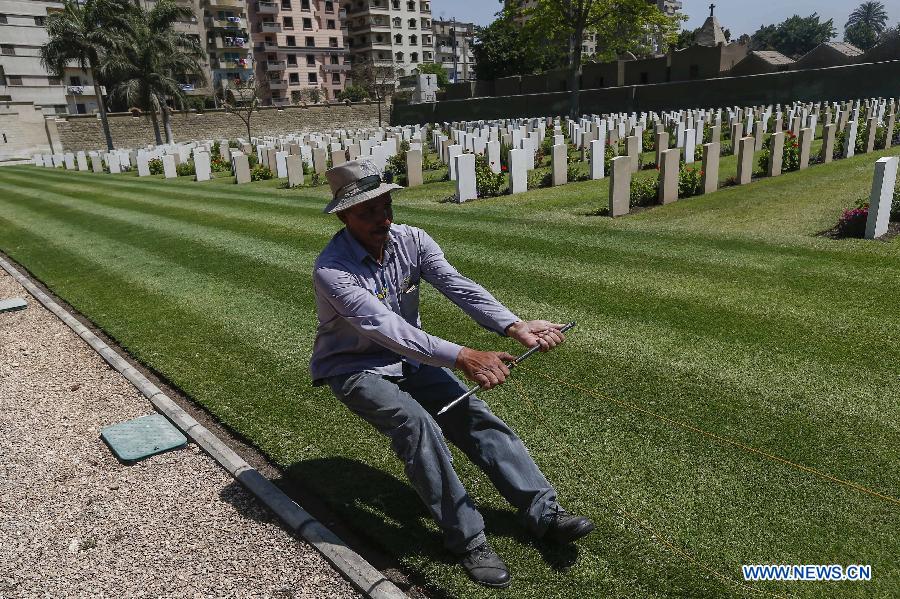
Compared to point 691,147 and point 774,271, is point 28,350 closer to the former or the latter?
point 774,271

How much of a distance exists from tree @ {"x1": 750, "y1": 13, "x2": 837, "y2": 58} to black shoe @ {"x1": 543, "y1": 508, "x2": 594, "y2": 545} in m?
166

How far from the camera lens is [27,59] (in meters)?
63.3

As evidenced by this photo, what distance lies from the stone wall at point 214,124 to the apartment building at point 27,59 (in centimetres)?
1861

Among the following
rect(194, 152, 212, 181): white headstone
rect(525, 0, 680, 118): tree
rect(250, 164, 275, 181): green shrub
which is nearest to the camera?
rect(250, 164, 275, 181): green shrub

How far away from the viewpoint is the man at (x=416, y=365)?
3072mm

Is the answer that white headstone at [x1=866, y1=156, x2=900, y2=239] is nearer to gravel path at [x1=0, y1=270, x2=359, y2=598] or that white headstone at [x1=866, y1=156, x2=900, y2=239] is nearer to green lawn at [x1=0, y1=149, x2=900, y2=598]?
green lawn at [x1=0, y1=149, x2=900, y2=598]

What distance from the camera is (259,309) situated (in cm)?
746

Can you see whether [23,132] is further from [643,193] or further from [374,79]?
[643,193]

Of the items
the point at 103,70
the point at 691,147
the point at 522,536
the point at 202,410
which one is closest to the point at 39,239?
the point at 202,410

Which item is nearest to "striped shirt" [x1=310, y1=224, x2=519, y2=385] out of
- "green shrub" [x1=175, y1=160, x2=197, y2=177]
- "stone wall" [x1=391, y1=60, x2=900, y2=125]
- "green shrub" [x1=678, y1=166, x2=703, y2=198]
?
"green shrub" [x1=678, y1=166, x2=703, y2=198]

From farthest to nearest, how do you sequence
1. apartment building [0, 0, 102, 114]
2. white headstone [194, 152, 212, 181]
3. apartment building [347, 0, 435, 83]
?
apartment building [347, 0, 435, 83]
apartment building [0, 0, 102, 114]
white headstone [194, 152, 212, 181]

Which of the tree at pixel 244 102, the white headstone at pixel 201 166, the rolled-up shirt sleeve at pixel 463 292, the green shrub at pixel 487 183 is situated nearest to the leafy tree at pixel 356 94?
the tree at pixel 244 102

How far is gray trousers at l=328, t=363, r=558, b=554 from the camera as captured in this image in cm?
307

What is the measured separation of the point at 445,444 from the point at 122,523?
81.1 inches
